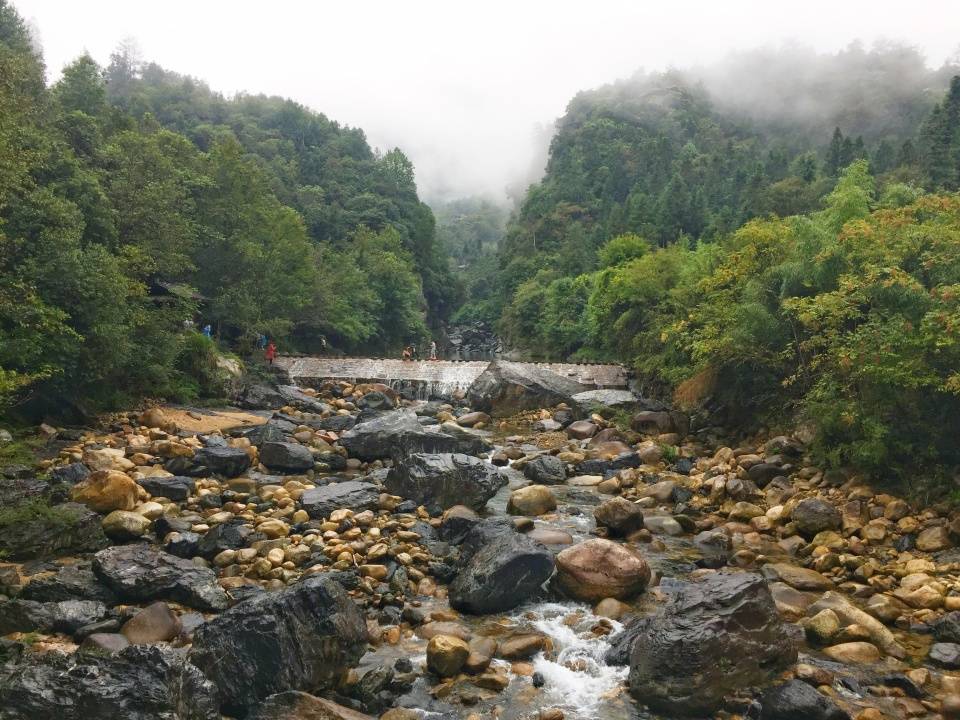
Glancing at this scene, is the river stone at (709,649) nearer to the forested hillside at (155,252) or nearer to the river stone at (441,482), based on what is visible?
the river stone at (441,482)

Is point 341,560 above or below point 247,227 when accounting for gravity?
below

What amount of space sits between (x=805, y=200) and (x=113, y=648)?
6022 cm

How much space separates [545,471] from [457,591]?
902 cm

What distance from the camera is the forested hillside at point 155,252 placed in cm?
1752

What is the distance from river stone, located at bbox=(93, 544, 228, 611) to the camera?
9195 mm

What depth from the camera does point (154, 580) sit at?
30.6 ft

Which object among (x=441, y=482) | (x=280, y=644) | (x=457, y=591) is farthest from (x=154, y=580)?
(x=441, y=482)

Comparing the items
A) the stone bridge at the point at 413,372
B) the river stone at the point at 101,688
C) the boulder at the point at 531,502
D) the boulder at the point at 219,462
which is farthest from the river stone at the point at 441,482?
the stone bridge at the point at 413,372

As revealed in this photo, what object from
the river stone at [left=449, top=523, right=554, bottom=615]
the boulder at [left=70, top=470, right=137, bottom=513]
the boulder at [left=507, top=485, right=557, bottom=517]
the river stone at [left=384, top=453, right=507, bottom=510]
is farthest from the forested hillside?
the boulder at [left=507, top=485, right=557, bottom=517]

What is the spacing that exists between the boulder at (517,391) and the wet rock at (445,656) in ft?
72.6

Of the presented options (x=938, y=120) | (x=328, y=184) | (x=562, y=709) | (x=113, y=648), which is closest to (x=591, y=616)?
(x=562, y=709)

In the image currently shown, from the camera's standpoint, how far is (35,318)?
16.2 m

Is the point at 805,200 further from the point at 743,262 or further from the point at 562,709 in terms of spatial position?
the point at 562,709

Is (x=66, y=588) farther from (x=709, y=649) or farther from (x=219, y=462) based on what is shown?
(x=709, y=649)
